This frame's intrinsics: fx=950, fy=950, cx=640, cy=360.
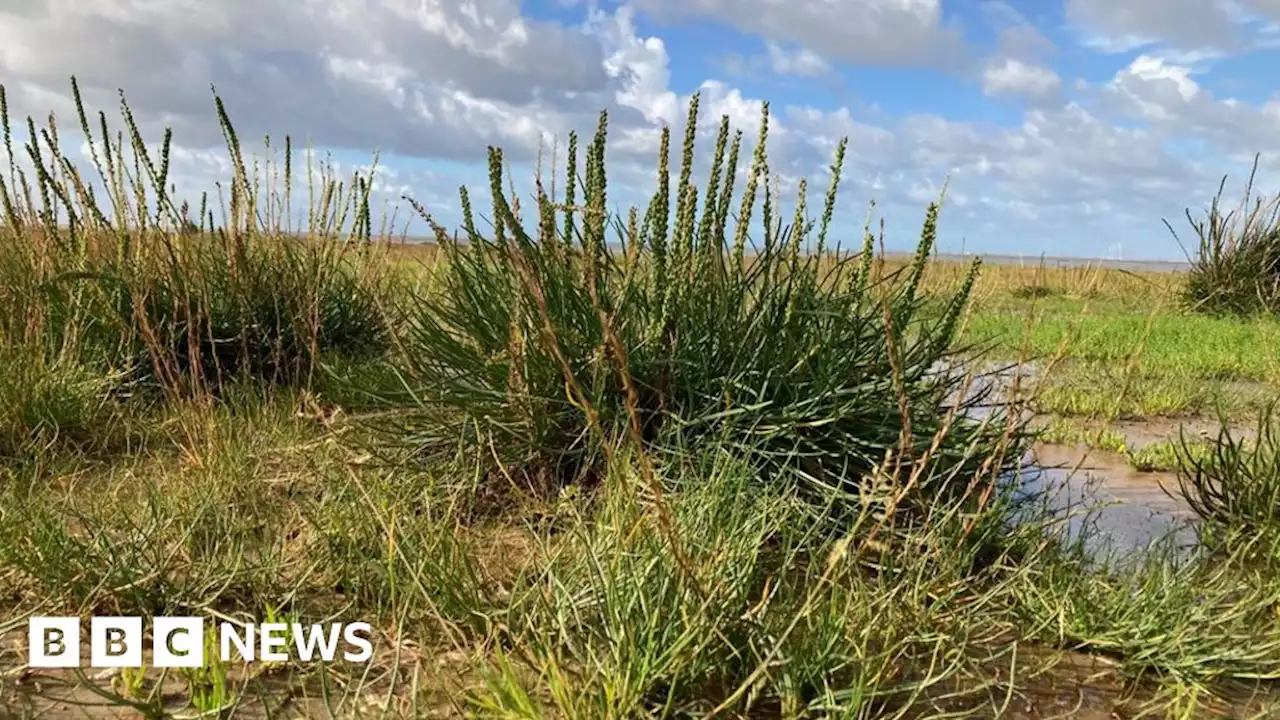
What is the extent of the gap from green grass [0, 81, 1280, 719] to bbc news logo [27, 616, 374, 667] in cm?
4

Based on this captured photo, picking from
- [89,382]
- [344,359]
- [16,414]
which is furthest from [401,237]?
[16,414]

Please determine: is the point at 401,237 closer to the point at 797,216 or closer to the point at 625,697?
the point at 797,216

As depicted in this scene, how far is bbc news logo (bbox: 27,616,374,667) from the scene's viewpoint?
1.66 meters

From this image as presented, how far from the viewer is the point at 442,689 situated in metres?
1.59

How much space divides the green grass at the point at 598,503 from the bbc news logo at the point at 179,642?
0.13 feet

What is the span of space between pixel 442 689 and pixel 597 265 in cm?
127

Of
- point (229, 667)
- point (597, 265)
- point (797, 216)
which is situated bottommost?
point (229, 667)

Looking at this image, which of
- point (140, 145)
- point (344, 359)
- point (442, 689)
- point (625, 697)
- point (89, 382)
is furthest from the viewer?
point (344, 359)

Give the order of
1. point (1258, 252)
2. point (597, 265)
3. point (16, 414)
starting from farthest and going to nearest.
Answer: point (1258, 252) < point (16, 414) < point (597, 265)

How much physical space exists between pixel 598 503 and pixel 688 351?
467mm

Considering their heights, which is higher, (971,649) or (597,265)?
(597,265)

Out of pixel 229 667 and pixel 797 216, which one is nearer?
pixel 229 667

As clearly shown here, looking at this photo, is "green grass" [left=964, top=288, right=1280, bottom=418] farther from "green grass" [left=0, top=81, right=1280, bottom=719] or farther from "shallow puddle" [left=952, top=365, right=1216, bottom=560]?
"green grass" [left=0, top=81, right=1280, bottom=719]

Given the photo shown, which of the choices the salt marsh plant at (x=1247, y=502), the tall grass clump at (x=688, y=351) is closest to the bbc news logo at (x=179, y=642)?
the tall grass clump at (x=688, y=351)
